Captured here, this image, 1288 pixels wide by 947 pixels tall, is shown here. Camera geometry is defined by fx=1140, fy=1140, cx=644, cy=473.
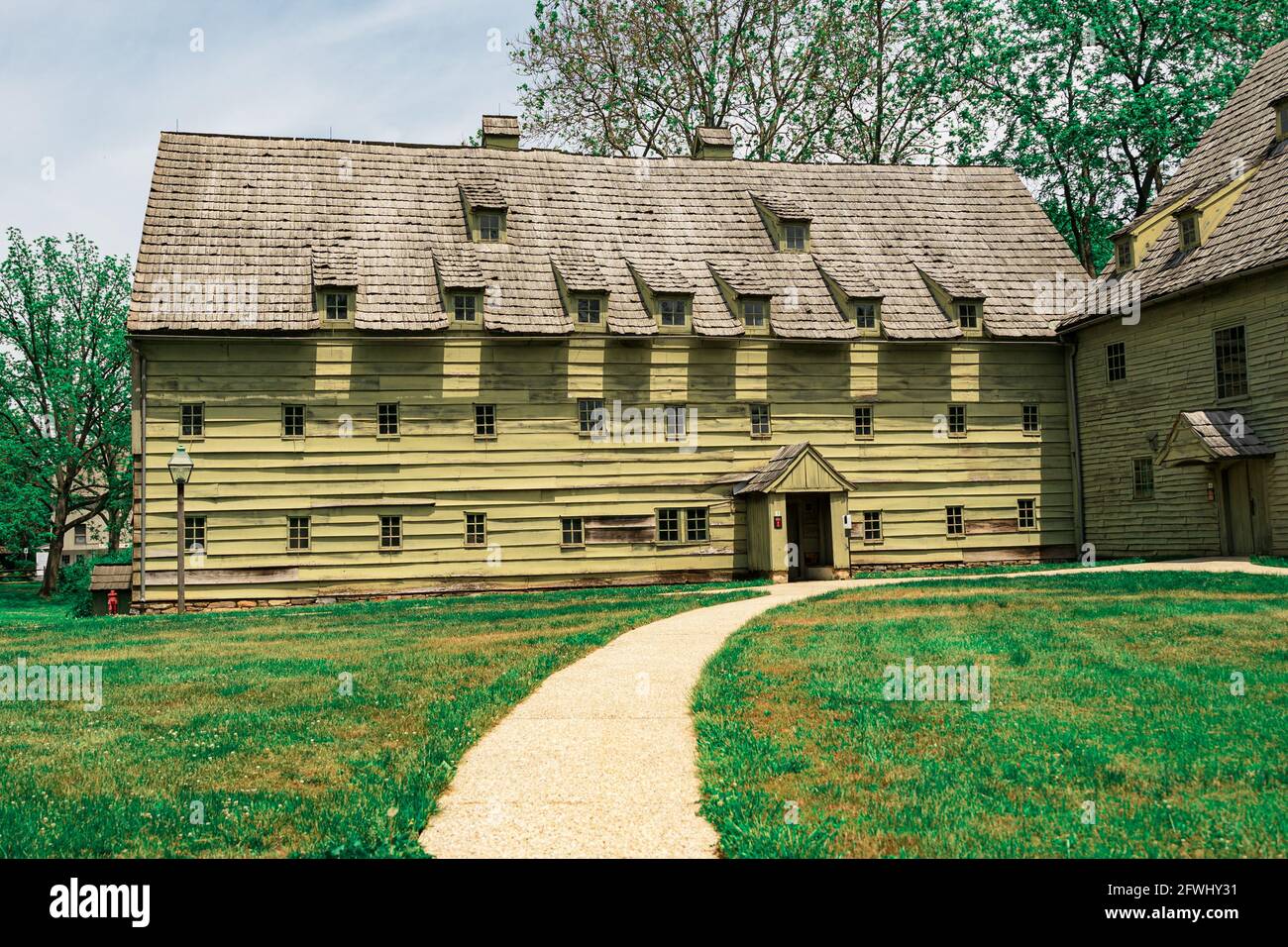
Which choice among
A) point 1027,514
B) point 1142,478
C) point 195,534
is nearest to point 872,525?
point 1027,514

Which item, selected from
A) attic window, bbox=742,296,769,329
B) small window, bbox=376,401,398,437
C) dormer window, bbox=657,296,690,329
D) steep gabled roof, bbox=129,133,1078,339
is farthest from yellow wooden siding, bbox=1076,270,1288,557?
small window, bbox=376,401,398,437

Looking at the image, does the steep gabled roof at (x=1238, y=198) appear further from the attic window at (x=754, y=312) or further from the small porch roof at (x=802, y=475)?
the attic window at (x=754, y=312)

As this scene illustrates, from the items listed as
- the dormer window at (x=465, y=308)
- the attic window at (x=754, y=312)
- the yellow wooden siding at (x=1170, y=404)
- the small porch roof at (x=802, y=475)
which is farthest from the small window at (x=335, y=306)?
the yellow wooden siding at (x=1170, y=404)

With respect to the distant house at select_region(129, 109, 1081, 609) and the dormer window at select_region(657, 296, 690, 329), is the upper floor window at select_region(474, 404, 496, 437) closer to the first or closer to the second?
the distant house at select_region(129, 109, 1081, 609)

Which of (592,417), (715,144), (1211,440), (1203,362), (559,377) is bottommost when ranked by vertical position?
(1211,440)

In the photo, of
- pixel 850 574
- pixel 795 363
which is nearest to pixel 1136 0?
pixel 795 363

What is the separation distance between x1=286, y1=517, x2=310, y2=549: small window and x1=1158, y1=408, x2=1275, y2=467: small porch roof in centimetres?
2155

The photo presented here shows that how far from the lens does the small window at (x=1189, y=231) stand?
29.3m

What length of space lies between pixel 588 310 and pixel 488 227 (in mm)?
3926

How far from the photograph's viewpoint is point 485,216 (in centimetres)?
3155

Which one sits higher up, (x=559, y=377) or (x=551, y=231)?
(x=551, y=231)

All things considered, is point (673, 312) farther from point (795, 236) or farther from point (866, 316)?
point (866, 316)

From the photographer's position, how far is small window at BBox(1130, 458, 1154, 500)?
30.5 meters

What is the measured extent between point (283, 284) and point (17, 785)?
22.1 m
